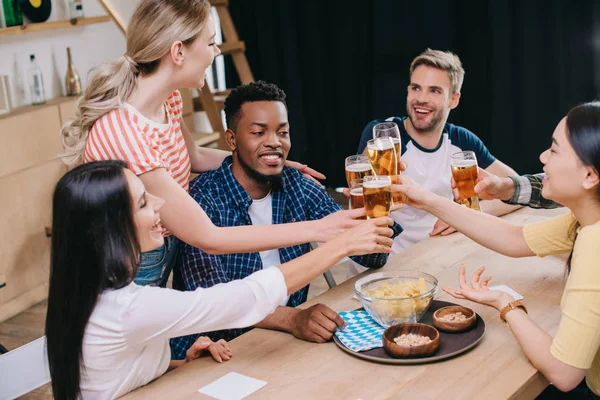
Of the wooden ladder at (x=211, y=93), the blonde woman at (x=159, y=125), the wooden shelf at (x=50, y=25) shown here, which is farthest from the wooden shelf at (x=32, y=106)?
the blonde woman at (x=159, y=125)

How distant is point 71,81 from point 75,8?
448 millimetres

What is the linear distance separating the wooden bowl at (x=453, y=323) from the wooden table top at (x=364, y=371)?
0.17 ft

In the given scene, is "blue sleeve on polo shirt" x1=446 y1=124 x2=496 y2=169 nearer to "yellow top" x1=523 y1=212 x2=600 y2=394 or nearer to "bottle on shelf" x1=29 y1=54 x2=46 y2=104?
"yellow top" x1=523 y1=212 x2=600 y2=394

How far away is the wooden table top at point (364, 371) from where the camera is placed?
1.65 meters

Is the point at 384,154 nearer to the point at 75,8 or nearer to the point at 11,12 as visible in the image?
the point at 11,12

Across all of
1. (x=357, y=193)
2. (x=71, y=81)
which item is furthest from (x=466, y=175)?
(x=71, y=81)

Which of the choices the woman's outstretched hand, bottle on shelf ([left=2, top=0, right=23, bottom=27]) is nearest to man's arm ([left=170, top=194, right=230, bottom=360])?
the woman's outstretched hand

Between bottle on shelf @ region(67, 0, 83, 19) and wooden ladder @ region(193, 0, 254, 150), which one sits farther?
wooden ladder @ region(193, 0, 254, 150)

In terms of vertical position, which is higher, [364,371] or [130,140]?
[130,140]

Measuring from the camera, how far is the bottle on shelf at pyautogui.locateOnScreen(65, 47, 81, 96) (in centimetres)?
479

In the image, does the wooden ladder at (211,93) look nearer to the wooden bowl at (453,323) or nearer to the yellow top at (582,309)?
the wooden bowl at (453,323)

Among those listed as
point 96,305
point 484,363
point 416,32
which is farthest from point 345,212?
point 416,32

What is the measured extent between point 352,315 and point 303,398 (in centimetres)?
44

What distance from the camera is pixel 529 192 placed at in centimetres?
258
